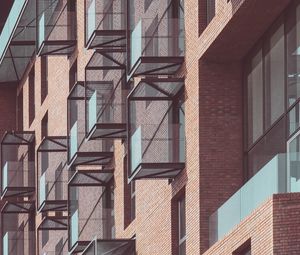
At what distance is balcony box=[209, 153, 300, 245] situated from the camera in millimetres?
42062

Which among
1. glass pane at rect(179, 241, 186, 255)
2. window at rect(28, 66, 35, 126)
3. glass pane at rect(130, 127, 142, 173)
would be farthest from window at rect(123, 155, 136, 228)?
window at rect(28, 66, 35, 126)

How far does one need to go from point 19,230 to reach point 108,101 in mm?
22397

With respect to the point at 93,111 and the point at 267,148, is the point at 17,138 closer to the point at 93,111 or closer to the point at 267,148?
the point at 93,111

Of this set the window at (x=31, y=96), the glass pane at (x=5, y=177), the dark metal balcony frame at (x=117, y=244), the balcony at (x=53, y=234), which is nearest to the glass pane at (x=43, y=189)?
the balcony at (x=53, y=234)

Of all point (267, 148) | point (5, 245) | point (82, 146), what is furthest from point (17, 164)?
point (267, 148)

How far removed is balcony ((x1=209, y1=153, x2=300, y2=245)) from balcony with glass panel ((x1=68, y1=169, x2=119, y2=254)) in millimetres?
15132

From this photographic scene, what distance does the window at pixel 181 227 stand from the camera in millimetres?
53062

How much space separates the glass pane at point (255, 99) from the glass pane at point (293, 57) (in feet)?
7.70

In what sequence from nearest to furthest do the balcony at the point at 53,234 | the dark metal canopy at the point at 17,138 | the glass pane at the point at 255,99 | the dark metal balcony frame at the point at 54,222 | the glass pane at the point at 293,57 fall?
the glass pane at the point at 293,57 < the glass pane at the point at 255,99 < the balcony at the point at 53,234 < the dark metal balcony frame at the point at 54,222 < the dark metal canopy at the point at 17,138

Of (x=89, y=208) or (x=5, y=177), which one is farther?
(x=5, y=177)

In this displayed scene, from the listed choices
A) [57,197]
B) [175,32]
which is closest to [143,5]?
[175,32]

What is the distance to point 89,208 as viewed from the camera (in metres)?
63.3

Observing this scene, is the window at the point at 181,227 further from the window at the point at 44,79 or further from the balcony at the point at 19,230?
the balcony at the point at 19,230

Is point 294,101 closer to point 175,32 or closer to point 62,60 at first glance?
point 175,32
